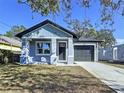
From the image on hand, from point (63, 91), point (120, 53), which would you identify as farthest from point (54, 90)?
point (120, 53)

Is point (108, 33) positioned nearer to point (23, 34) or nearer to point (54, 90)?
point (23, 34)

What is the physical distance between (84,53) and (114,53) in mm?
9757

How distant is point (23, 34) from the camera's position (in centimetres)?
2966

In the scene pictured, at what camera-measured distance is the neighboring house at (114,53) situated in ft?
144

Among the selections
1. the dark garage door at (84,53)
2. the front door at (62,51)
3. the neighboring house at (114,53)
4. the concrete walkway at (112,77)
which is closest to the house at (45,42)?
the front door at (62,51)

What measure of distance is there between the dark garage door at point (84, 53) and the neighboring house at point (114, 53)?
6.06 m

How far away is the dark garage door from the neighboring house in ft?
19.9

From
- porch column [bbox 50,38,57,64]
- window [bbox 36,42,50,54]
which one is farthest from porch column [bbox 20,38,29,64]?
porch column [bbox 50,38,57,64]

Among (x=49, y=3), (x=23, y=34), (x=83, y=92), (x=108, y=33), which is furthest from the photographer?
(x=108, y=33)

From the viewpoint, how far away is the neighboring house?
4383 cm

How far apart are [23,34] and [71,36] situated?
16.8ft

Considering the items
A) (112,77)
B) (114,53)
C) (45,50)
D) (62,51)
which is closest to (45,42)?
(45,50)

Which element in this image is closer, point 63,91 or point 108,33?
point 63,91

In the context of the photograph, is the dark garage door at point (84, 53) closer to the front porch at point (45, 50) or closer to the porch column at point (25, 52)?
the front porch at point (45, 50)
